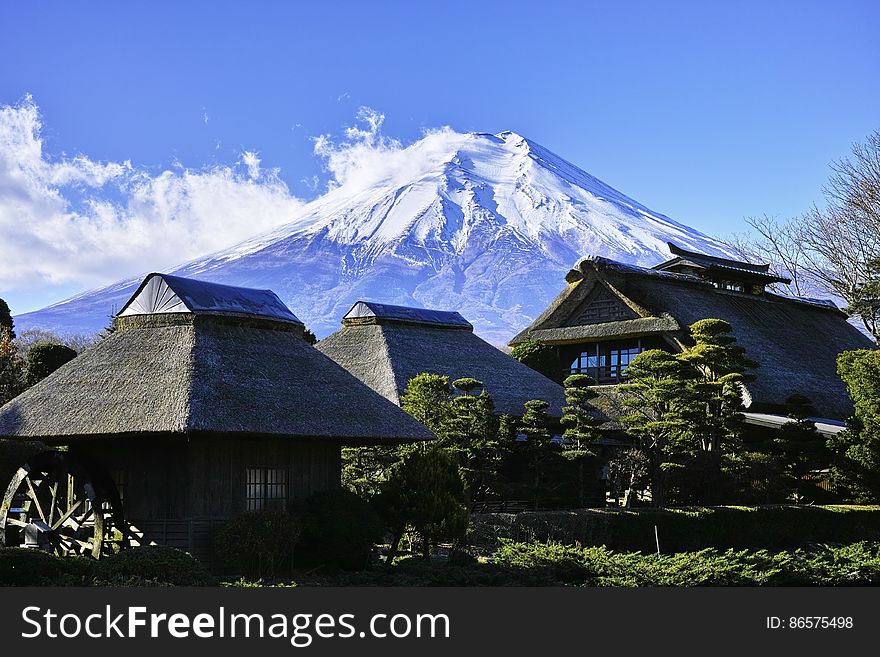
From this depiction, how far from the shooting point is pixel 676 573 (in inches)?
707

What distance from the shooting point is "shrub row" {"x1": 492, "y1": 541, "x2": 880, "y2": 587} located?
17.8 metres

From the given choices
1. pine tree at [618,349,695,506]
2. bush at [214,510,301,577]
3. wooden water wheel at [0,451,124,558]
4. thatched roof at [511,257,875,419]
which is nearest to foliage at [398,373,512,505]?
pine tree at [618,349,695,506]

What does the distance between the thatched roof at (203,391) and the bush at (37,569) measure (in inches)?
194

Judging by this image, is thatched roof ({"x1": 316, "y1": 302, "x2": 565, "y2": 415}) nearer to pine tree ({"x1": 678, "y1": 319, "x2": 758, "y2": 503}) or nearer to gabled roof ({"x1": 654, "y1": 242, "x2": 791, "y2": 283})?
pine tree ({"x1": 678, "y1": 319, "x2": 758, "y2": 503})

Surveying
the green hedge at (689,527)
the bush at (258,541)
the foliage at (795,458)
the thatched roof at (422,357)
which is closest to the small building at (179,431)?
the bush at (258,541)

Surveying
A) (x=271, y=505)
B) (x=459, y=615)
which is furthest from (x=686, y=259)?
(x=459, y=615)

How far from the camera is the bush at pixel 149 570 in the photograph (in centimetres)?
1419

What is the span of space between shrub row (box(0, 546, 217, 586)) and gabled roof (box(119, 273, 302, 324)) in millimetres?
8481

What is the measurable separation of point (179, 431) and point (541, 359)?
24.9 metres

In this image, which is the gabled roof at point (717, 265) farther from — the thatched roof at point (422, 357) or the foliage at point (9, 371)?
the foliage at point (9, 371)

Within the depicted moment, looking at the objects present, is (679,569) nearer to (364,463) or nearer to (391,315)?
(364,463)

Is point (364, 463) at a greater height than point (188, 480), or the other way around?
point (364, 463)

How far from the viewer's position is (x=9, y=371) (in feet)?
143

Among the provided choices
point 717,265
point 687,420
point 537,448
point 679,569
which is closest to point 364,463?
point 537,448
